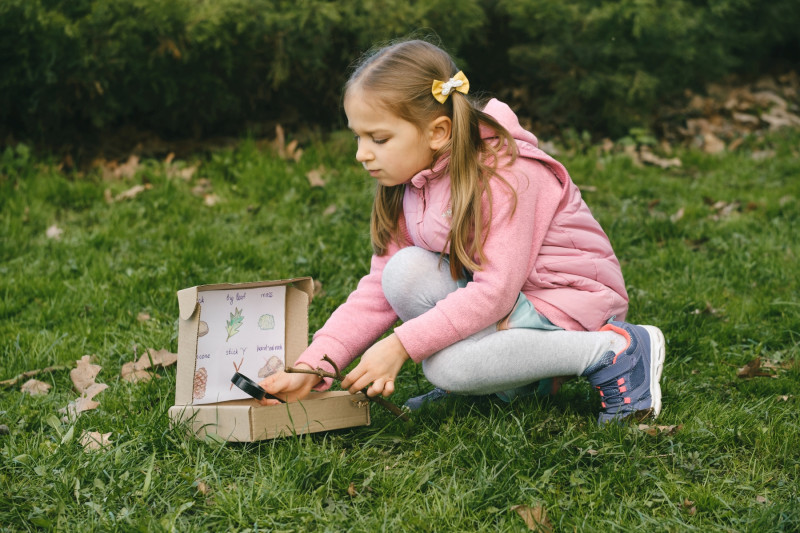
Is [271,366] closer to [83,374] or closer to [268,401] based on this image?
[268,401]

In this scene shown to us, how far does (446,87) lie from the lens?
2.16 m

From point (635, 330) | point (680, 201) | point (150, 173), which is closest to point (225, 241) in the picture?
point (150, 173)

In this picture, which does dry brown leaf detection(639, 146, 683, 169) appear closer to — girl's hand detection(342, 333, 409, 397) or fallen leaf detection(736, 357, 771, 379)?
fallen leaf detection(736, 357, 771, 379)

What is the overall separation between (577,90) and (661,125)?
0.88m

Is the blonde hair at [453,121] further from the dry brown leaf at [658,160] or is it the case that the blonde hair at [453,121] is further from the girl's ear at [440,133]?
the dry brown leaf at [658,160]

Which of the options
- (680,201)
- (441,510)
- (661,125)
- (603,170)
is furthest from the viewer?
(661,125)

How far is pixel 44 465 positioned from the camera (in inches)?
81.7

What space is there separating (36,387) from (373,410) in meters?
1.12

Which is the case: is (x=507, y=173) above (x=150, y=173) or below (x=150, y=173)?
above

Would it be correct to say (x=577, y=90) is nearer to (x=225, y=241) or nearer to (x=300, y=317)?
(x=225, y=241)

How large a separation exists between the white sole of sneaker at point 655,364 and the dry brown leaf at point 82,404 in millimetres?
1640

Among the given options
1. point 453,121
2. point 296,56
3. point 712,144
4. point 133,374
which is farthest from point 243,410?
point 712,144

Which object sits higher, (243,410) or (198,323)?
(198,323)

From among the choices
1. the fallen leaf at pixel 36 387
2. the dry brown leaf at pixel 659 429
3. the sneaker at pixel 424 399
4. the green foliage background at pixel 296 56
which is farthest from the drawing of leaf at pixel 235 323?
the green foliage background at pixel 296 56
